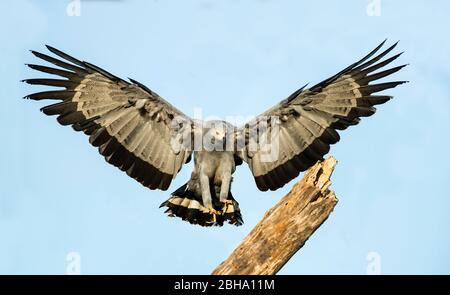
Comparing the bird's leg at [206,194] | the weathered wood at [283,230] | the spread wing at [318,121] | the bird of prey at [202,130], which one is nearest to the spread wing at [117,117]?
the bird of prey at [202,130]

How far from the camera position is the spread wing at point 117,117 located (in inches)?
429

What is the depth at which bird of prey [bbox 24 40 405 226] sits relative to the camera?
35.7 ft

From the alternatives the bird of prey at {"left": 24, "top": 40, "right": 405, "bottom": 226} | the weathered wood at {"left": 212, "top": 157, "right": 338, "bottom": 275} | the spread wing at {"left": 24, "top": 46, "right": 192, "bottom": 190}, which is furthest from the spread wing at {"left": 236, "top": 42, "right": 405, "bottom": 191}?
the weathered wood at {"left": 212, "top": 157, "right": 338, "bottom": 275}

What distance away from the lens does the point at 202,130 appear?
430 inches

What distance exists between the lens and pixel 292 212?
8875 millimetres

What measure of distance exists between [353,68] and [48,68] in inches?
174

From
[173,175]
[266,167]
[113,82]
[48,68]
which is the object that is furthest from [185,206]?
[48,68]

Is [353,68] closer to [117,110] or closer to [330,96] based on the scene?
[330,96]

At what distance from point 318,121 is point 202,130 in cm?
170

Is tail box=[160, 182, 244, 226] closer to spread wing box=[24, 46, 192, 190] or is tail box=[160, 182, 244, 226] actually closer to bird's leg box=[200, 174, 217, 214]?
bird's leg box=[200, 174, 217, 214]

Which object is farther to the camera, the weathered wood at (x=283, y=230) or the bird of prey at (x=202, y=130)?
the bird of prey at (x=202, y=130)

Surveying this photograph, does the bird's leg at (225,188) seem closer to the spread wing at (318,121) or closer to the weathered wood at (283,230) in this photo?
the spread wing at (318,121)

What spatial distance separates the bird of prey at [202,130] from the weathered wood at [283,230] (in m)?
1.96

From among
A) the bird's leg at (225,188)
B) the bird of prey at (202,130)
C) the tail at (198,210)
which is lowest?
the tail at (198,210)
